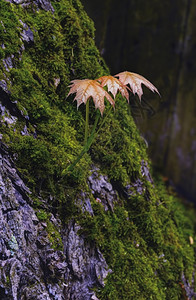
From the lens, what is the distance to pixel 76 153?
74.4 inches

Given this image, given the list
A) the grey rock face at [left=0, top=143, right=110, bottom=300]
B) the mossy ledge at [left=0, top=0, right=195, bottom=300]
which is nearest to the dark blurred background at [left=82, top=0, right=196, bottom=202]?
the mossy ledge at [left=0, top=0, right=195, bottom=300]

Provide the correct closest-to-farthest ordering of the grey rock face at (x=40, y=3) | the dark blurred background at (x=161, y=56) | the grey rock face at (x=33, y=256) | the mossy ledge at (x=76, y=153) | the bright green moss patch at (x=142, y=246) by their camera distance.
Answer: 1. the grey rock face at (x=33, y=256)
2. the mossy ledge at (x=76, y=153)
3. the bright green moss patch at (x=142, y=246)
4. the grey rock face at (x=40, y=3)
5. the dark blurred background at (x=161, y=56)

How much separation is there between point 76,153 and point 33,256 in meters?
0.72

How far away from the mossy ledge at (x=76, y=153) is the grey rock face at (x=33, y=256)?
0.19 feet

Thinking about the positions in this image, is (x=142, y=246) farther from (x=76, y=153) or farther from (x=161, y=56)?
(x=161, y=56)

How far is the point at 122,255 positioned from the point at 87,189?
0.54m

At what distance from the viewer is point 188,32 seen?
7.80 ft

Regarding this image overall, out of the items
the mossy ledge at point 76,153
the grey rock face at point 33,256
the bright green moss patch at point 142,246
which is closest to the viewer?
the grey rock face at point 33,256

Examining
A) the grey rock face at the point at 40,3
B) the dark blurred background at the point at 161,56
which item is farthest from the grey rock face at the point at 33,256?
the dark blurred background at the point at 161,56

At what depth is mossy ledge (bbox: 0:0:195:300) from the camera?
1.70 meters

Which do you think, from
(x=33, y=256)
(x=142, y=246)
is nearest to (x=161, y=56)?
(x=142, y=246)

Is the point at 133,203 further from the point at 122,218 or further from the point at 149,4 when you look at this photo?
the point at 149,4

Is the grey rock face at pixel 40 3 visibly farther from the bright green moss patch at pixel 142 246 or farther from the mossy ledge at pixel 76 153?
the bright green moss patch at pixel 142 246

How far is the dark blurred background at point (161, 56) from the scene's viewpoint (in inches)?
95.2
